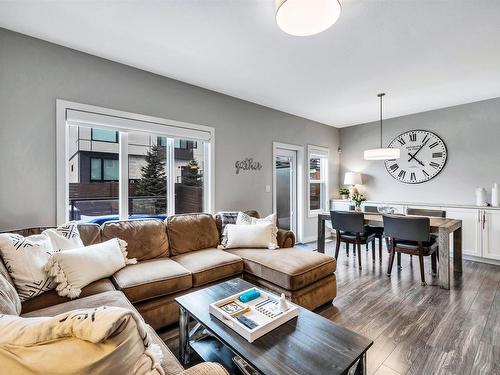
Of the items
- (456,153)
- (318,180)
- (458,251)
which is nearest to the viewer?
(458,251)

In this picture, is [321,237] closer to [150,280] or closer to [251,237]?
[251,237]

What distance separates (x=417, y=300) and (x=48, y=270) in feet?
11.1

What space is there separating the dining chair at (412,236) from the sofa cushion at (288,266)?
1112mm

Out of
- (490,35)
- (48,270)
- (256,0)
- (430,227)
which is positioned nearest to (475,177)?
(430,227)

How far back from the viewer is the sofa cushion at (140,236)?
2.48 m

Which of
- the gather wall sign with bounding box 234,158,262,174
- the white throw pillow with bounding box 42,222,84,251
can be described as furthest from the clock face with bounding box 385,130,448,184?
the white throw pillow with bounding box 42,222,84,251

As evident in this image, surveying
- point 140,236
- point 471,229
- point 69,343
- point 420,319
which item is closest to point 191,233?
point 140,236

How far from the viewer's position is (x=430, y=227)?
2934 millimetres

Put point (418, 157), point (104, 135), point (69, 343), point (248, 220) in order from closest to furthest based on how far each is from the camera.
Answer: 1. point (69, 343)
2. point (104, 135)
3. point (248, 220)
4. point (418, 157)

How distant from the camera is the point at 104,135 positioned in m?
2.83

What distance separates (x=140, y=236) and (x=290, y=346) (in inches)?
75.3

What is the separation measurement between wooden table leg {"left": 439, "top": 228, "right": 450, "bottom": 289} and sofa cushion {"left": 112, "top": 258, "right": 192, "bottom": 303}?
9.25 feet

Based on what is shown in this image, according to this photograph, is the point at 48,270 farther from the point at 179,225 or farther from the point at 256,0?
the point at 256,0

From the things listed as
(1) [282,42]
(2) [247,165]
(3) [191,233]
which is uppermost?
(1) [282,42]
